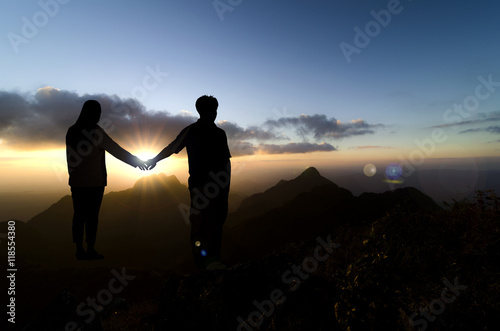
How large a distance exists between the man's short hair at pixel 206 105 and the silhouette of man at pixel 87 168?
174 cm

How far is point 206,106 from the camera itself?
434 centimetres

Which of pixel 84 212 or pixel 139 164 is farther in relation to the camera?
pixel 139 164

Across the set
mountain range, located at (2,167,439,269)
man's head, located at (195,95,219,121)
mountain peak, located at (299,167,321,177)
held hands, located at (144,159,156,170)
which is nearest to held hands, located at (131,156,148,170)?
held hands, located at (144,159,156,170)

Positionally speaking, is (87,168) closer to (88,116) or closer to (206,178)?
(88,116)

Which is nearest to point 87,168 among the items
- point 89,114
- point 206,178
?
point 89,114

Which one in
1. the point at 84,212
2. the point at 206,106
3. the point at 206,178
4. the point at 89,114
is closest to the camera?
the point at 89,114

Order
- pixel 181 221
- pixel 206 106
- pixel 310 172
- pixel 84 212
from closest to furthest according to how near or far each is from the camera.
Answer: pixel 84 212
pixel 206 106
pixel 181 221
pixel 310 172

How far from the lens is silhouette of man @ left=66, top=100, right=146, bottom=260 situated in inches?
149

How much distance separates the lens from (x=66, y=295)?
289 inches

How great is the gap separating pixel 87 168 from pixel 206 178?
6.64 feet

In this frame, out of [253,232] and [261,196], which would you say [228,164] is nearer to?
[253,232]

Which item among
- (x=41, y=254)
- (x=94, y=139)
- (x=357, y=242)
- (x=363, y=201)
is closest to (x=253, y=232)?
(x=363, y=201)

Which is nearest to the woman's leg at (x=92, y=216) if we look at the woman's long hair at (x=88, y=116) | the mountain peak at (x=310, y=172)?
the woman's long hair at (x=88, y=116)

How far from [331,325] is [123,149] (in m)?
5.43
